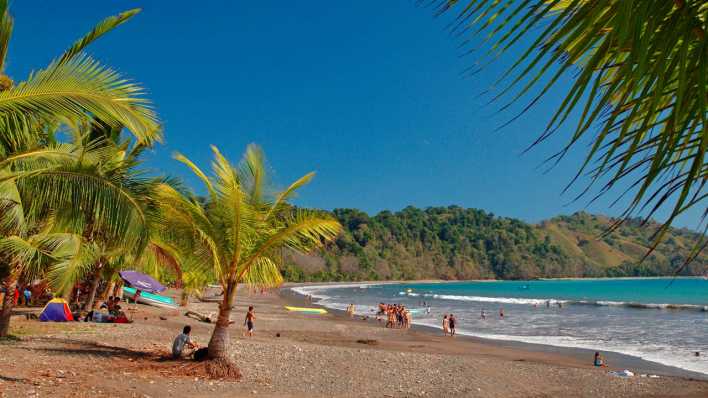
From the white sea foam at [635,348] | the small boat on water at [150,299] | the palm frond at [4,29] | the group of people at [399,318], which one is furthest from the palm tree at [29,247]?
the group of people at [399,318]

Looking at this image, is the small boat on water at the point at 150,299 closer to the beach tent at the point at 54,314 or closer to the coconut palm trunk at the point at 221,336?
the beach tent at the point at 54,314

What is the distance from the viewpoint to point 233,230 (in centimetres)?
905

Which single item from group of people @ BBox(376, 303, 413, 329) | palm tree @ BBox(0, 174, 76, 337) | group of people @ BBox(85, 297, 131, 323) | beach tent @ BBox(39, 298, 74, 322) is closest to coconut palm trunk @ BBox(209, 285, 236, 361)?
palm tree @ BBox(0, 174, 76, 337)

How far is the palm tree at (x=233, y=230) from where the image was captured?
8.98 m

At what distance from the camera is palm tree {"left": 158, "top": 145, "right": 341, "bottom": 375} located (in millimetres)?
8977

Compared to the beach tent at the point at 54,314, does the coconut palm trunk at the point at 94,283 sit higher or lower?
higher

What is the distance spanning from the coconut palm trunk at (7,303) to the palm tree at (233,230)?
334 cm

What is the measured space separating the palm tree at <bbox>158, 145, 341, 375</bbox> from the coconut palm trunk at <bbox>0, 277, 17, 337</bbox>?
132 inches

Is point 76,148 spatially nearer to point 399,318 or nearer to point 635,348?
point 635,348

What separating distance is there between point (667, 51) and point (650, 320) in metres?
43.4

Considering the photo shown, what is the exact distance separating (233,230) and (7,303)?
17.4 feet

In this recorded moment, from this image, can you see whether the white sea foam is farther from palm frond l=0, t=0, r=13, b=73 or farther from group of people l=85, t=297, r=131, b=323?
Answer: palm frond l=0, t=0, r=13, b=73

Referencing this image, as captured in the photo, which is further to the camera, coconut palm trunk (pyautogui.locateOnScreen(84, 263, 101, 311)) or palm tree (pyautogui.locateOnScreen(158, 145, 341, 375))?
coconut palm trunk (pyautogui.locateOnScreen(84, 263, 101, 311))

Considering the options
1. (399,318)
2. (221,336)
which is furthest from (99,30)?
(399,318)
